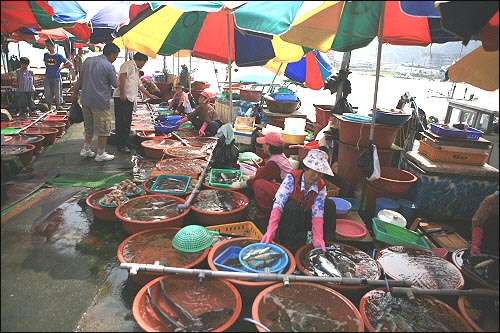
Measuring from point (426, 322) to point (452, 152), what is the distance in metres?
2.75

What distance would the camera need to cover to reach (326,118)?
261 inches

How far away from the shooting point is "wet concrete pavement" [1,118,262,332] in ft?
7.67

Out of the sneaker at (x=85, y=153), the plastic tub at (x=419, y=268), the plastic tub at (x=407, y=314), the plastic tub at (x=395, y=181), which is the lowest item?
the plastic tub at (x=407, y=314)

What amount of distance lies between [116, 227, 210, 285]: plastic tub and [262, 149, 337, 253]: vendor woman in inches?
28.8

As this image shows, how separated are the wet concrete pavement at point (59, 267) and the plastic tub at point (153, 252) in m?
0.18

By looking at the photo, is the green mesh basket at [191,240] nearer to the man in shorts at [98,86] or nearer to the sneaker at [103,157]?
the man in shorts at [98,86]

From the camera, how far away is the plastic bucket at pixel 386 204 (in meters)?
4.09

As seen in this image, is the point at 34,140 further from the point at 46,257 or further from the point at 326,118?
the point at 326,118

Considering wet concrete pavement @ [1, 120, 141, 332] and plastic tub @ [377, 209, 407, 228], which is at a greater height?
plastic tub @ [377, 209, 407, 228]

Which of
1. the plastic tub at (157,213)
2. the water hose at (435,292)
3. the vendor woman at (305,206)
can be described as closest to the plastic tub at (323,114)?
the vendor woman at (305,206)

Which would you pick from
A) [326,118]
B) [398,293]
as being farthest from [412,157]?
[398,293]

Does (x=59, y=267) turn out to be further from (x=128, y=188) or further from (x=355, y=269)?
(x=355, y=269)

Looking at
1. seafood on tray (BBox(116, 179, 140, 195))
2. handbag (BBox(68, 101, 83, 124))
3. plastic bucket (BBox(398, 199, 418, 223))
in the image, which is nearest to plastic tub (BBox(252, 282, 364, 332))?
plastic bucket (BBox(398, 199, 418, 223))

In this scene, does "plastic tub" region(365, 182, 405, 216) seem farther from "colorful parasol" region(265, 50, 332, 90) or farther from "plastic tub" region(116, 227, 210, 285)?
"colorful parasol" region(265, 50, 332, 90)
